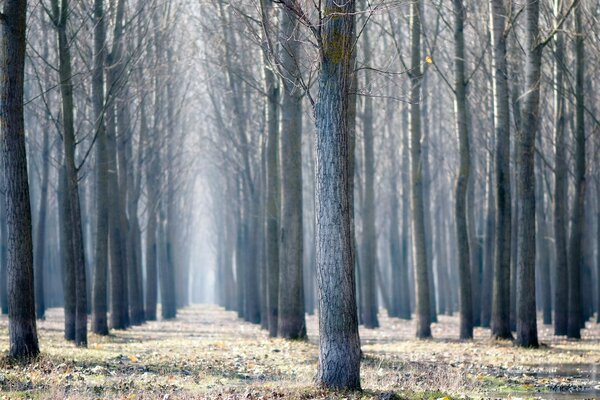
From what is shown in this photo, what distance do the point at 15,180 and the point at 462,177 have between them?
10.4 m

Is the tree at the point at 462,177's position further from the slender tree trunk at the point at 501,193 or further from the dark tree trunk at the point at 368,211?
the dark tree trunk at the point at 368,211

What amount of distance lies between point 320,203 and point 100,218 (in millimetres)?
10632

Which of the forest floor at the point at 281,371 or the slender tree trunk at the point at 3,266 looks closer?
the forest floor at the point at 281,371

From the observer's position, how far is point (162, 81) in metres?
27.0

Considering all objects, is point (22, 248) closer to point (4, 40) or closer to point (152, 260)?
point (4, 40)

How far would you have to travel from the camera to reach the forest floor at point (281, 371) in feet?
29.3

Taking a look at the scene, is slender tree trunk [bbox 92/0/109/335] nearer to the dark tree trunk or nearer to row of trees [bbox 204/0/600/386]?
row of trees [bbox 204/0/600/386]

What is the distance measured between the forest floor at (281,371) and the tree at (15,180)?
1.43 feet

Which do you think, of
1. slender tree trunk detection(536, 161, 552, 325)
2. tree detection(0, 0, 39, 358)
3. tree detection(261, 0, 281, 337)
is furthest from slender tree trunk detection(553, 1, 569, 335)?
tree detection(0, 0, 39, 358)

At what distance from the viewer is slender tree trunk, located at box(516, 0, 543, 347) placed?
15.9 m

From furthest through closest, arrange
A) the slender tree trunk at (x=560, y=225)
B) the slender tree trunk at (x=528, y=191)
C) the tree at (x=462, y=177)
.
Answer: the slender tree trunk at (x=560, y=225) < the tree at (x=462, y=177) < the slender tree trunk at (x=528, y=191)

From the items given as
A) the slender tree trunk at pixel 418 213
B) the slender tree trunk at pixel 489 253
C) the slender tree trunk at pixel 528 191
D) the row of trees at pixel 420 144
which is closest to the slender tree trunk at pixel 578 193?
the row of trees at pixel 420 144

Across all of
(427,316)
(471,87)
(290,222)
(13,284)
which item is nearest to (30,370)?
(13,284)

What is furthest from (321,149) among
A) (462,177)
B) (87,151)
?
(462,177)
